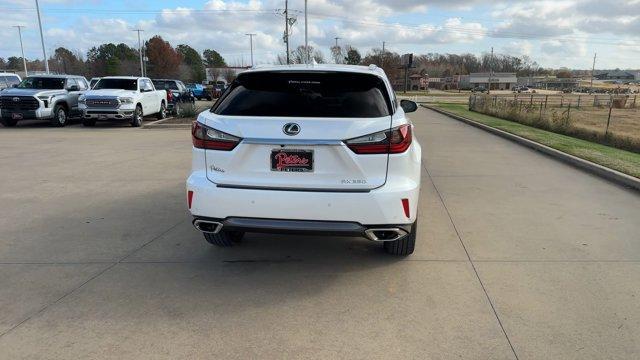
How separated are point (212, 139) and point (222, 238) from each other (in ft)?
4.30

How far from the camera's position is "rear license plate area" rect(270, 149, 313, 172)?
3.73 metres

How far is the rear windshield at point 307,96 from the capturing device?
392 cm

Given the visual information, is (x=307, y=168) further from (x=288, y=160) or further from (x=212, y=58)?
(x=212, y=58)

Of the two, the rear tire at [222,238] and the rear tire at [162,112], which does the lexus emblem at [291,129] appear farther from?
the rear tire at [162,112]

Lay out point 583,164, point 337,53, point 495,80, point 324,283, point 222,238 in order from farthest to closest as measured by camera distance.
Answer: point 495,80
point 337,53
point 583,164
point 222,238
point 324,283

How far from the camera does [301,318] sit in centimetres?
355

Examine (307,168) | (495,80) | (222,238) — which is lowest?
(495,80)

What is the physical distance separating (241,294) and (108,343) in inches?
41.9

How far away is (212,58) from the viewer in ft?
452

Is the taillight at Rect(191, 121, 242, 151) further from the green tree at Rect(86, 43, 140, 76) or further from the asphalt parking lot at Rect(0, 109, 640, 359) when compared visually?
the green tree at Rect(86, 43, 140, 76)

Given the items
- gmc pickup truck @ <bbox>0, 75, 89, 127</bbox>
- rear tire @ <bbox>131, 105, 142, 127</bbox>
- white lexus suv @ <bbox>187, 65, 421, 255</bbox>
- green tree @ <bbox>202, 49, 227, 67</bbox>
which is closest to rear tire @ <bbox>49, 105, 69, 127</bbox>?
gmc pickup truck @ <bbox>0, 75, 89, 127</bbox>

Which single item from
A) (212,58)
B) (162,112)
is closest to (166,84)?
(162,112)

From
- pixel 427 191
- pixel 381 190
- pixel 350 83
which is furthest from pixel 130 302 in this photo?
pixel 427 191

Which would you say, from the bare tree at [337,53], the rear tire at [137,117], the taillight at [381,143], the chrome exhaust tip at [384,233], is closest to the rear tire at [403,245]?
the chrome exhaust tip at [384,233]
